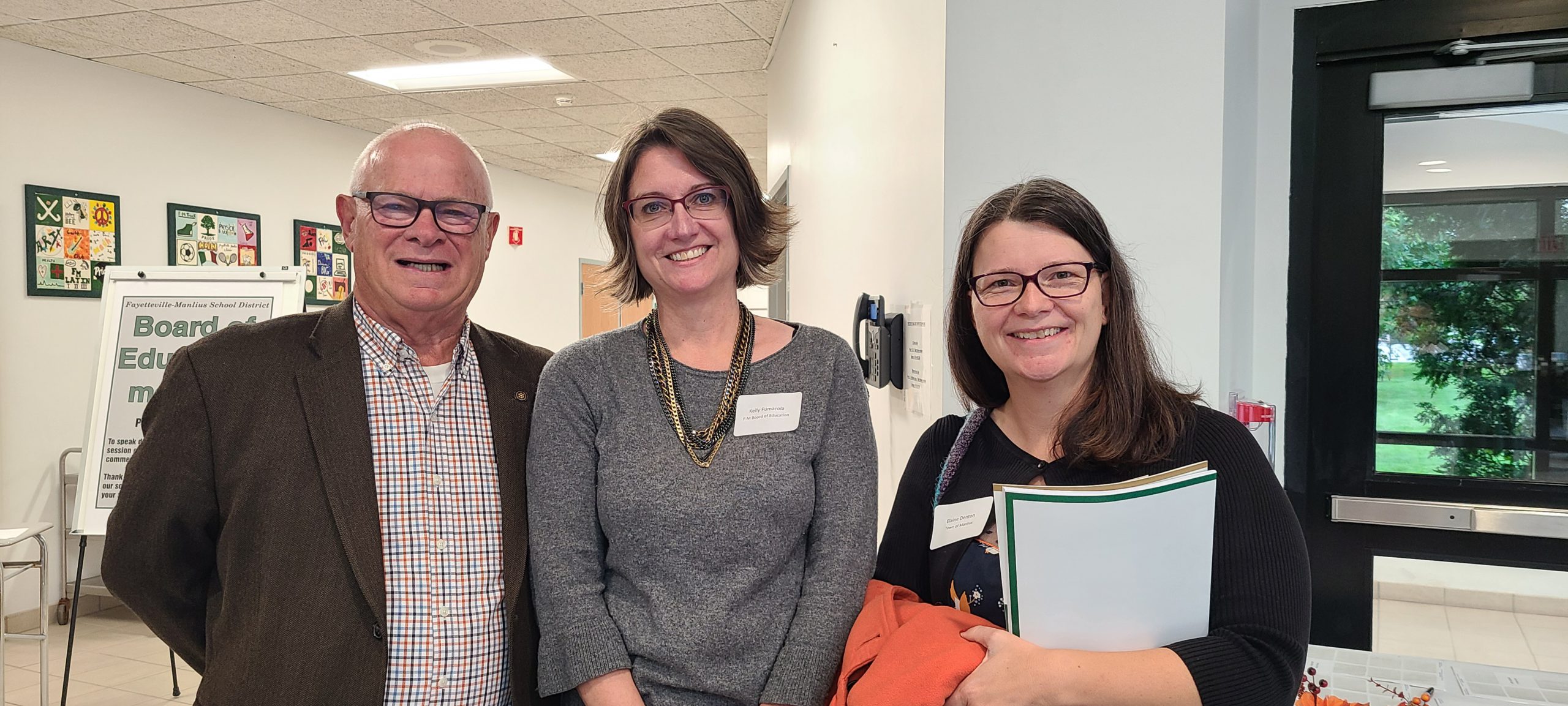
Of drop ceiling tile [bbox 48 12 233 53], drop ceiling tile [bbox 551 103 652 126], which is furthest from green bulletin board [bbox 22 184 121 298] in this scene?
drop ceiling tile [bbox 551 103 652 126]

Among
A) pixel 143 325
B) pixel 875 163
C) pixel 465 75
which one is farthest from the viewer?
pixel 465 75

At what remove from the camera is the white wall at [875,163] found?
6.45 ft

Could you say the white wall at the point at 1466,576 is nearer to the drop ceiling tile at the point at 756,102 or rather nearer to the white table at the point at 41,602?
the white table at the point at 41,602

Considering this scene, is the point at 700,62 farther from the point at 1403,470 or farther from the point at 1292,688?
the point at 1292,688

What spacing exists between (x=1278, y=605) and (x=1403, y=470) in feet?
5.90

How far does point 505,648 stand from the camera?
59.9 inches

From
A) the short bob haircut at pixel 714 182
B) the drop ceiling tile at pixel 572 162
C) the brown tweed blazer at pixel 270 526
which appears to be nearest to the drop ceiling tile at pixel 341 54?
the drop ceiling tile at pixel 572 162

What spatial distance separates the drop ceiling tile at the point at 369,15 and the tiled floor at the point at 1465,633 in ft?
14.9

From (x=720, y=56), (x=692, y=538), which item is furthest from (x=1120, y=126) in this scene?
(x=720, y=56)

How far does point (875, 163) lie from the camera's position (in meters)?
2.59

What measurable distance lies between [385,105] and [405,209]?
5676 millimetres

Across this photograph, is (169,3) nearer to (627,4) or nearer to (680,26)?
(627,4)

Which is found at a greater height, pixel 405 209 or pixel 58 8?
pixel 58 8

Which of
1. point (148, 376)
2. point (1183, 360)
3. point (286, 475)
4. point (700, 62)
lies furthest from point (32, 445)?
point (1183, 360)
